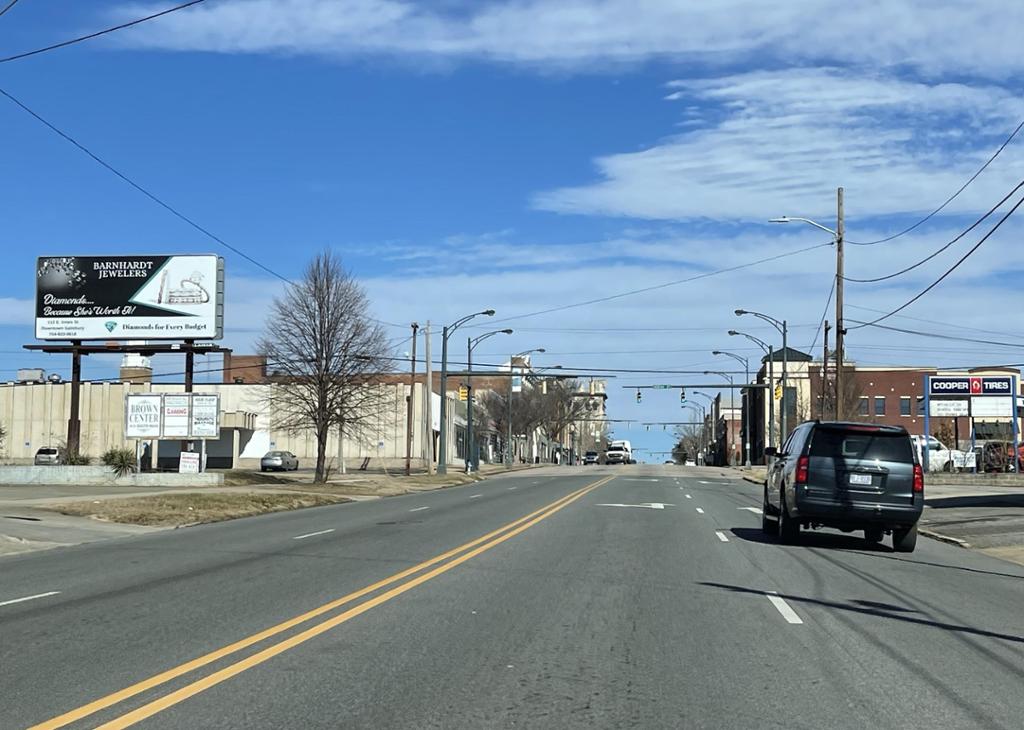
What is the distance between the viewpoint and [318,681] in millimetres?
7805

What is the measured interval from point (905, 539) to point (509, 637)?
11.4 m

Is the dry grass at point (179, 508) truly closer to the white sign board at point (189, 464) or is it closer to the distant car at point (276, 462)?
the white sign board at point (189, 464)

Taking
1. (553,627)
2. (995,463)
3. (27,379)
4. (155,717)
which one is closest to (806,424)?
(553,627)

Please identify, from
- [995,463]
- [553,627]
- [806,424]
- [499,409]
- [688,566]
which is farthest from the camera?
[499,409]

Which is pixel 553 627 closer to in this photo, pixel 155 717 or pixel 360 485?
pixel 155 717

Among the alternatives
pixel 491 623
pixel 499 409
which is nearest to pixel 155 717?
pixel 491 623

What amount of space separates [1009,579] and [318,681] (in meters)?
11.5

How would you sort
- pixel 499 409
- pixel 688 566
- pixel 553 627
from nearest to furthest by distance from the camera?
1. pixel 553 627
2. pixel 688 566
3. pixel 499 409

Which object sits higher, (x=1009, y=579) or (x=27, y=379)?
(x=27, y=379)

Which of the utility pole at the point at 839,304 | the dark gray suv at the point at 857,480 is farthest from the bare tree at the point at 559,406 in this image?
the dark gray suv at the point at 857,480

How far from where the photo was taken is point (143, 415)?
145 ft

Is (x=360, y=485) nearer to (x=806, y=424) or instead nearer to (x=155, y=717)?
(x=806, y=424)

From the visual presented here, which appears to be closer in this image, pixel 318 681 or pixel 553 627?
pixel 318 681

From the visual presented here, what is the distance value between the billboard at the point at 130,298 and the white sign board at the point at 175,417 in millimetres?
5339
